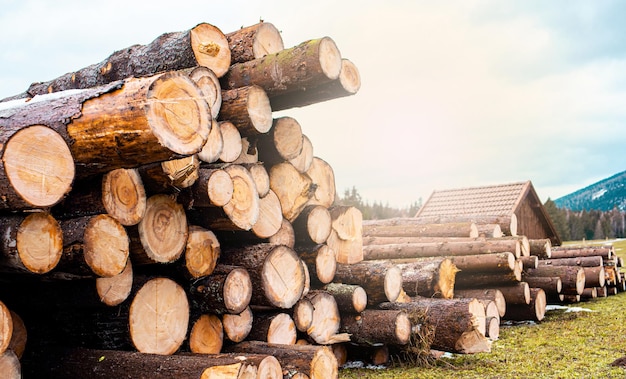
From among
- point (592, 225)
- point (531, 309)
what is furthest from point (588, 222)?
point (531, 309)

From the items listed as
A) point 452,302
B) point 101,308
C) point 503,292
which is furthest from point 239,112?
point 503,292

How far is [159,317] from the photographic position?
4.30 m

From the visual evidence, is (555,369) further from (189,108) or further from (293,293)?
(189,108)

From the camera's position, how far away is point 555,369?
5.71 metres

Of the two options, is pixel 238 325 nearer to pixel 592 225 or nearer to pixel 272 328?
pixel 272 328

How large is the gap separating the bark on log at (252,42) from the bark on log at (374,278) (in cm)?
261

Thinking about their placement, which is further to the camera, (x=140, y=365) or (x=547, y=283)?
(x=547, y=283)

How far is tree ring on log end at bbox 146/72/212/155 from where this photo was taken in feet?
10.7

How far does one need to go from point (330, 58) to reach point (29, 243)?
2.91 m

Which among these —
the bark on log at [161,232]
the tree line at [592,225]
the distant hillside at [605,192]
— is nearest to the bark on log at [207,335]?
the bark on log at [161,232]

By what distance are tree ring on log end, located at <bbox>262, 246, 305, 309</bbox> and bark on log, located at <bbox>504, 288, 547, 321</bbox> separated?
5.29 m

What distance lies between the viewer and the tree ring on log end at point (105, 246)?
3.62 meters

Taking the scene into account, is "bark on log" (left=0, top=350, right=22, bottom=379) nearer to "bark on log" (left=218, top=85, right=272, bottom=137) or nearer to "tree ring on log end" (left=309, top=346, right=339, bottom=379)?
"tree ring on log end" (left=309, top=346, right=339, bottom=379)

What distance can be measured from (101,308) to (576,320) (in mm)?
7698
